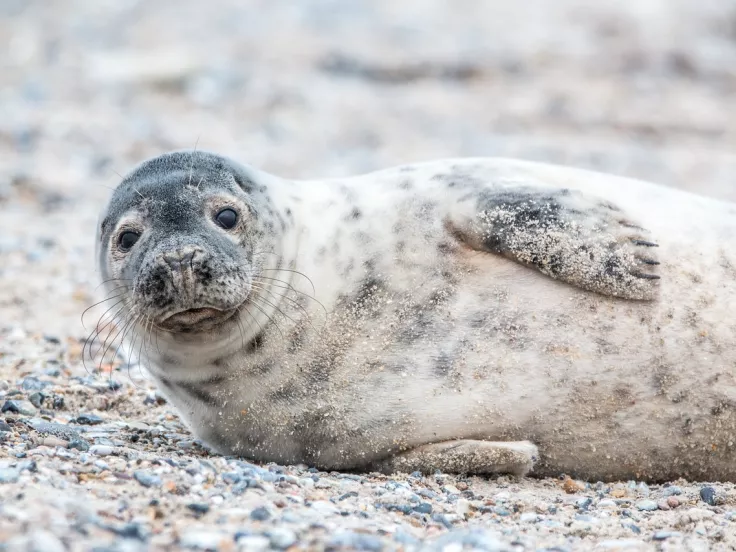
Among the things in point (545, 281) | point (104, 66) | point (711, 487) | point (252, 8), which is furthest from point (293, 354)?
point (252, 8)

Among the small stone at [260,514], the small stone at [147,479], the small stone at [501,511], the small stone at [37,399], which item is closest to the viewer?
the small stone at [260,514]

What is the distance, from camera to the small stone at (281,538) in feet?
8.42

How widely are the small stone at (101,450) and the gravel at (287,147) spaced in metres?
0.02

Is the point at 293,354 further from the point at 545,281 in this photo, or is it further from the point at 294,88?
the point at 294,88

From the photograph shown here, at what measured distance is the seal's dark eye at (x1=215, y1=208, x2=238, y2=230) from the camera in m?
3.67

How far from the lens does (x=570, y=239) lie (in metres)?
3.62

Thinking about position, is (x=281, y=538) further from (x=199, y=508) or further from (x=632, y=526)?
(x=632, y=526)

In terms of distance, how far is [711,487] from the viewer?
359 cm

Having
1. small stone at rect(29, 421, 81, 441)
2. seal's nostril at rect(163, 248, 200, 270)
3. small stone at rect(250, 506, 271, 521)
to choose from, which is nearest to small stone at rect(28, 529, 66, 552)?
small stone at rect(250, 506, 271, 521)

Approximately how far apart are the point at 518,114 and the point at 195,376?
24.6 ft

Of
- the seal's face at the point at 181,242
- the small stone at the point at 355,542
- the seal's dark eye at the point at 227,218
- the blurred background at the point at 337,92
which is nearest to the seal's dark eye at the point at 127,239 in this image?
the seal's face at the point at 181,242

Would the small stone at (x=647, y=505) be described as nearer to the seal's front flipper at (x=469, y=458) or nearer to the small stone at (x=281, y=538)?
the seal's front flipper at (x=469, y=458)

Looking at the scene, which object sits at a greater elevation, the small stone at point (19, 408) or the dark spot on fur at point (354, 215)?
the dark spot on fur at point (354, 215)

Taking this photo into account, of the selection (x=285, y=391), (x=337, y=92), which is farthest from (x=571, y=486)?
(x=337, y=92)
